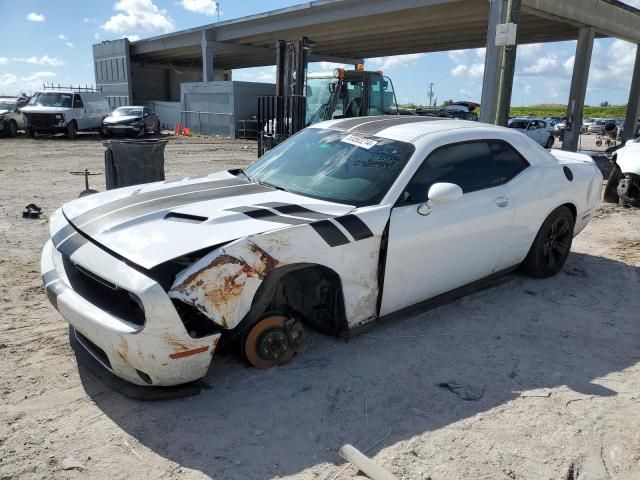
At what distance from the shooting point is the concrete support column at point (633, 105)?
20377mm

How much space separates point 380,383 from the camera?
10.1 feet

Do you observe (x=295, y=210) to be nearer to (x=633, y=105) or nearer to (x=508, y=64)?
(x=508, y=64)

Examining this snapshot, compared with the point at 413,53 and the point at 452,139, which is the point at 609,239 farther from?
the point at 413,53

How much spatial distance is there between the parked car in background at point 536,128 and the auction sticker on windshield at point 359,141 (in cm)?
1913

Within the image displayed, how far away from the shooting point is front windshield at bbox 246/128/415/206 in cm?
348

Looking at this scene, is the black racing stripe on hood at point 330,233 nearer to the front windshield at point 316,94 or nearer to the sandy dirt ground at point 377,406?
the sandy dirt ground at point 377,406

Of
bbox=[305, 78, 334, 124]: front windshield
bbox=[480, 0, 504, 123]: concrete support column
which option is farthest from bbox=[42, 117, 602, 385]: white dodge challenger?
bbox=[480, 0, 504, 123]: concrete support column

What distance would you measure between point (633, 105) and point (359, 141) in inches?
842

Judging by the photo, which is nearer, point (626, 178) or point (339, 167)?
point (339, 167)

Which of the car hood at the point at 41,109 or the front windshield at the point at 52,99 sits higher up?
the front windshield at the point at 52,99

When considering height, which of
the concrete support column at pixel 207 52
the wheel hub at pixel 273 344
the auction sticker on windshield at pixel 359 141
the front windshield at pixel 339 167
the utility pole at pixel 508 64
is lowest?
the wheel hub at pixel 273 344

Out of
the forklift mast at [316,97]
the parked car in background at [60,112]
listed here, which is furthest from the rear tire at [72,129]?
the forklift mast at [316,97]

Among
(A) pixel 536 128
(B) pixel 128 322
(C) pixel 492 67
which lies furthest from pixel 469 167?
(A) pixel 536 128

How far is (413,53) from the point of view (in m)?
29.8
